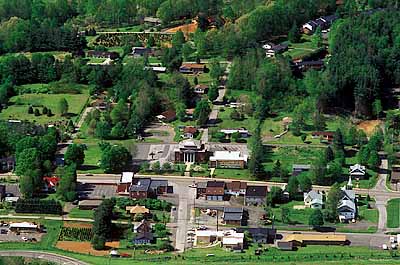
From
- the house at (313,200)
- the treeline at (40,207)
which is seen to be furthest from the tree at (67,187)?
the house at (313,200)

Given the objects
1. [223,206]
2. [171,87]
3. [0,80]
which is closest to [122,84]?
[171,87]

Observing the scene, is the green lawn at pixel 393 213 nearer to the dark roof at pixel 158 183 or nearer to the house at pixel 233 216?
the house at pixel 233 216

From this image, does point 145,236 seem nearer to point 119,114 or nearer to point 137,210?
point 137,210

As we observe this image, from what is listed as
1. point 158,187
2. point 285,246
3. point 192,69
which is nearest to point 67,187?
point 158,187

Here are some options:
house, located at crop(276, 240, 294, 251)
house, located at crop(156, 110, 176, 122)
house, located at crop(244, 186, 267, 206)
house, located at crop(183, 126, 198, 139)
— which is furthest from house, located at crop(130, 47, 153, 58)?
house, located at crop(276, 240, 294, 251)

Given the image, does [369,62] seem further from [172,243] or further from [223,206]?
[172,243]
